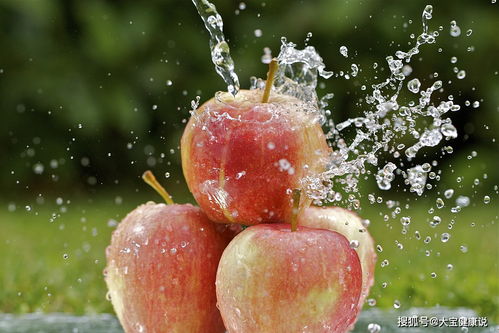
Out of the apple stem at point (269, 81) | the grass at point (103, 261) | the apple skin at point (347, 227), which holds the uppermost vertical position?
the apple stem at point (269, 81)

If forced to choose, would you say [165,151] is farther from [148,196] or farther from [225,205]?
[225,205]

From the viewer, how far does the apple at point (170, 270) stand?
1.42 m

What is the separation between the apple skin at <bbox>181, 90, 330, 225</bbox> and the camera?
53.4 inches

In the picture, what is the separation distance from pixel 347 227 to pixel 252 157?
25 centimetres

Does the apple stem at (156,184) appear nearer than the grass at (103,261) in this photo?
Yes

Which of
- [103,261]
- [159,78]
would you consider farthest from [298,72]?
[159,78]

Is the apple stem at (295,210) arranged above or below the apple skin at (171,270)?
above

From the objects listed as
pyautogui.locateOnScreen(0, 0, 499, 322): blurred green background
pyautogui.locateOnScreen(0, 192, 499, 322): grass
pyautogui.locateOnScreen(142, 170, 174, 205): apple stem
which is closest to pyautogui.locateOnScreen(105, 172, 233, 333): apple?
pyautogui.locateOnScreen(142, 170, 174, 205): apple stem

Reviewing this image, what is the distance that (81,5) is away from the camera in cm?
453

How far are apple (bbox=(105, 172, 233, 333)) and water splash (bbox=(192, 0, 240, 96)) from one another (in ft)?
0.81

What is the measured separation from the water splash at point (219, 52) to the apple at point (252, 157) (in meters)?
0.09

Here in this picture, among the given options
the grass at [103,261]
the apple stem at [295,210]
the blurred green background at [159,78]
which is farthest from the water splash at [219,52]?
the blurred green background at [159,78]

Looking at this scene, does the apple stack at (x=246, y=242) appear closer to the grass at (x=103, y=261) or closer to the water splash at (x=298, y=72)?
the water splash at (x=298, y=72)

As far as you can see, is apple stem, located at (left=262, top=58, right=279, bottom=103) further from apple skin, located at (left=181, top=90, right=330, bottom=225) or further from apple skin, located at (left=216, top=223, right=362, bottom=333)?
apple skin, located at (left=216, top=223, right=362, bottom=333)
